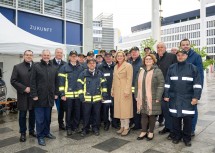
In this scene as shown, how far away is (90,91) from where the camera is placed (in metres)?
5.53

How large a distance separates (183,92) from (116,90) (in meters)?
1.57

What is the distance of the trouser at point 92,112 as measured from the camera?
5.57 meters

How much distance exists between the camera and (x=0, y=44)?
671 centimetres

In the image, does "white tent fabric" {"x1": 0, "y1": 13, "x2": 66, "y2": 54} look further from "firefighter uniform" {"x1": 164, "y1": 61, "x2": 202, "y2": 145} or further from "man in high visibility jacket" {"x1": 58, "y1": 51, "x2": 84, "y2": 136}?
"firefighter uniform" {"x1": 164, "y1": 61, "x2": 202, "y2": 145}

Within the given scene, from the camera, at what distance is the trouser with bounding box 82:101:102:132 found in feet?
18.3

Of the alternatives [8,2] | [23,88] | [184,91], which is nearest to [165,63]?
[184,91]

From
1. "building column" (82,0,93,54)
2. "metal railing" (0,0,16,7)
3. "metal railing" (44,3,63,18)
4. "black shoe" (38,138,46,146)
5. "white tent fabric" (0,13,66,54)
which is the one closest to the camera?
"black shoe" (38,138,46,146)

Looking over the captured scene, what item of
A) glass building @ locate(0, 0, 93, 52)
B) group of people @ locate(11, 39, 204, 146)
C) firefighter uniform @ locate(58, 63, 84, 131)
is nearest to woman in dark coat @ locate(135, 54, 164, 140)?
group of people @ locate(11, 39, 204, 146)

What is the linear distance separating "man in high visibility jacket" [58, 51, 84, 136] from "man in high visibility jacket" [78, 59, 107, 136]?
0.19 meters

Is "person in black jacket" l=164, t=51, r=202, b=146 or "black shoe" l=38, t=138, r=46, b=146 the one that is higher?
"person in black jacket" l=164, t=51, r=202, b=146

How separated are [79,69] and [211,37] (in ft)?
315

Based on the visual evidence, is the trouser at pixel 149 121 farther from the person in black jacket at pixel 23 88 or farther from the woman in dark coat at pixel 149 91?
the person in black jacket at pixel 23 88

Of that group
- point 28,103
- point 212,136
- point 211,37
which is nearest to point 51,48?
point 28,103

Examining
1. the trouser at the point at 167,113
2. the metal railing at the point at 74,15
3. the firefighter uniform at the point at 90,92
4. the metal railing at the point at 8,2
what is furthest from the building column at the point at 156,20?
the firefighter uniform at the point at 90,92
